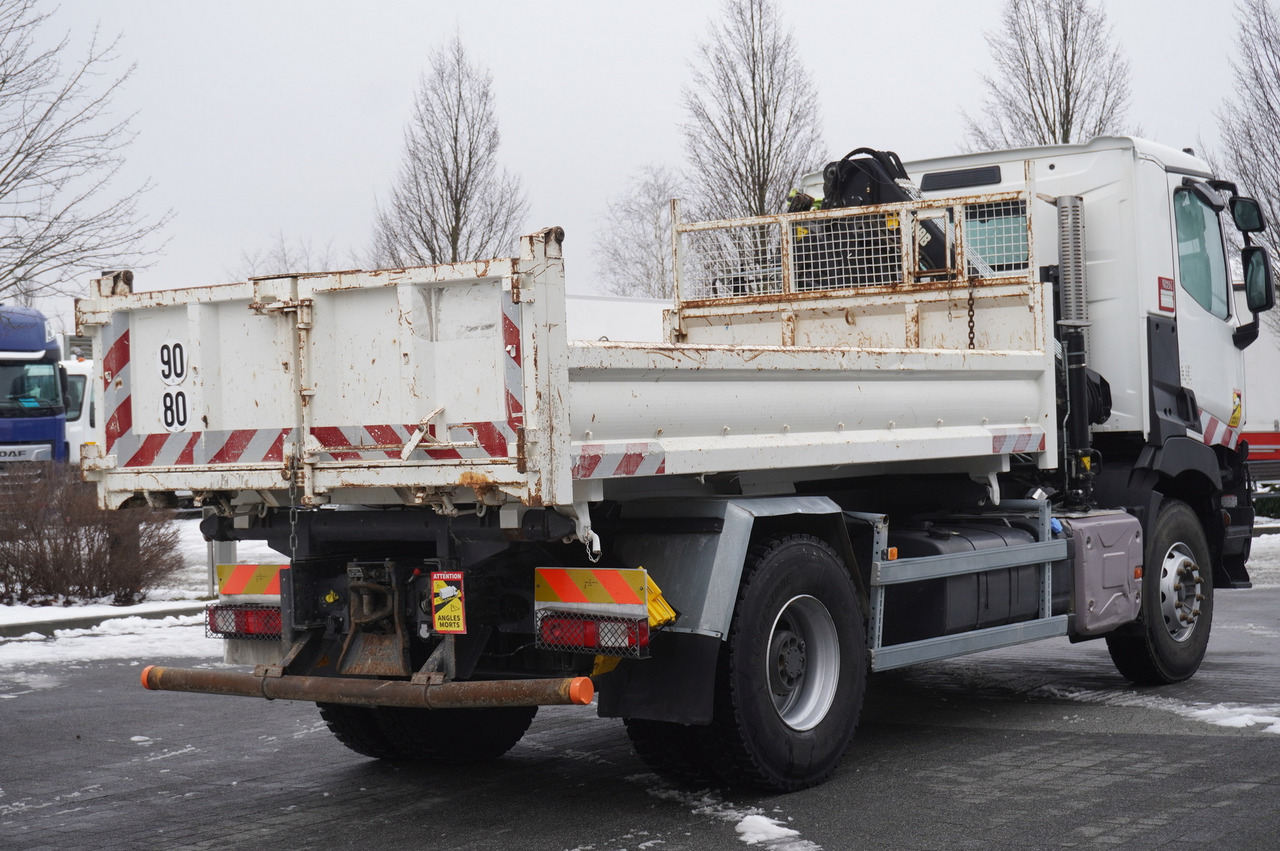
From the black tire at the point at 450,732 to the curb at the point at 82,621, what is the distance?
5.98 metres

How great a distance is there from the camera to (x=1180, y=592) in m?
8.72

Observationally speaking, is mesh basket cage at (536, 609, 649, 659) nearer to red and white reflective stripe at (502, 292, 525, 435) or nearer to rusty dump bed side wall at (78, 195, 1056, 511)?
rusty dump bed side wall at (78, 195, 1056, 511)

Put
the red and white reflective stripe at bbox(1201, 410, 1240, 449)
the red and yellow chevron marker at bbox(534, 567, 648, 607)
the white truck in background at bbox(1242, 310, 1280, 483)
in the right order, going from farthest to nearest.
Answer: the white truck in background at bbox(1242, 310, 1280, 483) → the red and white reflective stripe at bbox(1201, 410, 1240, 449) → the red and yellow chevron marker at bbox(534, 567, 648, 607)

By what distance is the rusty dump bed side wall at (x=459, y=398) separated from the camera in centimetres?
507

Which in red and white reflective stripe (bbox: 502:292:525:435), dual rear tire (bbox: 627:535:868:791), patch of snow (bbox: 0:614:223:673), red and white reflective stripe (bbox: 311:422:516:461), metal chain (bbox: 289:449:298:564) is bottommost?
patch of snow (bbox: 0:614:223:673)

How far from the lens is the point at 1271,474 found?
2509cm

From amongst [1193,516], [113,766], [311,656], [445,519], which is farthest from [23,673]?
[1193,516]

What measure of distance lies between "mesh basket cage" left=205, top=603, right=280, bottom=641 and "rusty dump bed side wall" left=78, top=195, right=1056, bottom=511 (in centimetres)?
51

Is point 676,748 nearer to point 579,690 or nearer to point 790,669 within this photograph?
point 790,669

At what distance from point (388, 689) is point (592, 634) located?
2.69 feet

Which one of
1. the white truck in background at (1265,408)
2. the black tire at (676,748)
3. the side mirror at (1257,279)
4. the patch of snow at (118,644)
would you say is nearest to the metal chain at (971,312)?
the side mirror at (1257,279)

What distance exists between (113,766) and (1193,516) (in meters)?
6.34

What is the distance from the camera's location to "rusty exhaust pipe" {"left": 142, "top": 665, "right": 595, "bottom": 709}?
5.17 m

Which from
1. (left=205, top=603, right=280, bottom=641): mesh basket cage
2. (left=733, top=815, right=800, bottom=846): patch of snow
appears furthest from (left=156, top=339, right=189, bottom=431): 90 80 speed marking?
(left=733, top=815, right=800, bottom=846): patch of snow
